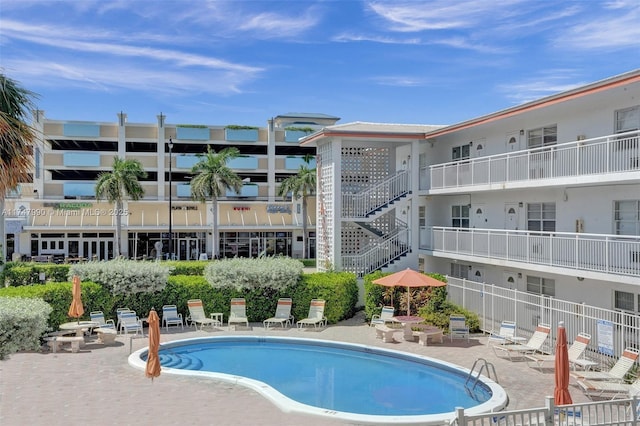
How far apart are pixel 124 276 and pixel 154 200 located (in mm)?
39407

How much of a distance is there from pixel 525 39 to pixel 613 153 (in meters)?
5.54

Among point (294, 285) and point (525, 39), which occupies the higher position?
point (525, 39)

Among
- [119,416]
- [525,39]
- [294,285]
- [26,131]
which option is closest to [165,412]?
[119,416]

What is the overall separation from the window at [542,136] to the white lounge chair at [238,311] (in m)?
13.5

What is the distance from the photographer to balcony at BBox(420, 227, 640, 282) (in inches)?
671

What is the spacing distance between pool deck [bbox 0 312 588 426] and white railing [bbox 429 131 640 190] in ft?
22.0

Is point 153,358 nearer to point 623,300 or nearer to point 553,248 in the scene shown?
point 553,248

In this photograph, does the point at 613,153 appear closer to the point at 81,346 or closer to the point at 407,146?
the point at 407,146

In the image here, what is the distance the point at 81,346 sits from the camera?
19891 millimetres

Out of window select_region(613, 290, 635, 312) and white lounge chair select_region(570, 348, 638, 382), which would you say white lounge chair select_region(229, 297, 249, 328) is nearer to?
white lounge chair select_region(570, 348, 638, 382)

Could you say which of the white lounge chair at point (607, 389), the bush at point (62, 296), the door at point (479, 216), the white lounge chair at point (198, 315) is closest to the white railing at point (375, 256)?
the door at point (479, 216)

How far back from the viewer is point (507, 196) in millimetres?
25297

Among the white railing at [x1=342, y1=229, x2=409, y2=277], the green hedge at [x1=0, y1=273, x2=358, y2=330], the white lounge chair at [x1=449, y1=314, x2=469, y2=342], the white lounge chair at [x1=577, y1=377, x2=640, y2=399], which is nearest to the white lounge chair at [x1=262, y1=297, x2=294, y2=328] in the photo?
the green hedge at [x1=0, y1=273, x2=358, y2=330]

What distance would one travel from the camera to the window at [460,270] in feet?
91.5
